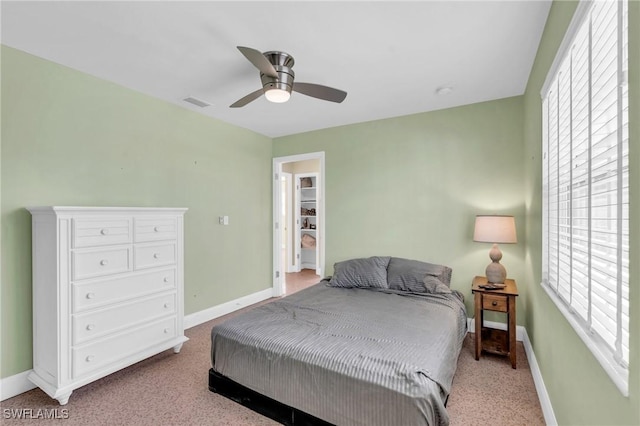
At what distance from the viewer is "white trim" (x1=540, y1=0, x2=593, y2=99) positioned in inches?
48.8

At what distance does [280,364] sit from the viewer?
6.22 feet

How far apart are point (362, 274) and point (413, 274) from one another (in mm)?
546

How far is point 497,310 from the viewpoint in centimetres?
263

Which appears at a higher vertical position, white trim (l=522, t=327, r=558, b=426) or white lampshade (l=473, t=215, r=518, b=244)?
white lampshade (l=473, t=215, r=518, b=244)

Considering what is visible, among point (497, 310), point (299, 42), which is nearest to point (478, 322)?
point (497, 310)

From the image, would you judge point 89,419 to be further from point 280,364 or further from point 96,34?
point 96,34

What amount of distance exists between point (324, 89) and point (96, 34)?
157 cm

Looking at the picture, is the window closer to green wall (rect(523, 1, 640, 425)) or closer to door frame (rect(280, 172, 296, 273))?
green wall (rect(523, 1, 640, 425))

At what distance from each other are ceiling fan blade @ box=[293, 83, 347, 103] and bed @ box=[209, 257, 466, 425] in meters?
1.69

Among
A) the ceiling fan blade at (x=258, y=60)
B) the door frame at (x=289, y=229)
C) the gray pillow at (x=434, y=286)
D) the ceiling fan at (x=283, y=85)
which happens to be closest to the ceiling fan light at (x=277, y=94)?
the ceiling fan at (x=283, y=85)

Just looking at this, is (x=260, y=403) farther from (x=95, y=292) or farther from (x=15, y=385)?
(x=15, y=385)

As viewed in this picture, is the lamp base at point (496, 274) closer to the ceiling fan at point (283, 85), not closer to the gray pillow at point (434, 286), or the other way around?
the gray pillow at point (434, 286)

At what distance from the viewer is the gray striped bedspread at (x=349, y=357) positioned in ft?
5.15

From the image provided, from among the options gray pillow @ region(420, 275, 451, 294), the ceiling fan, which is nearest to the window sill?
gray pillow @ region(420, 275, 451, 294)
